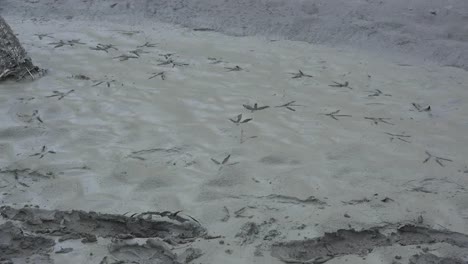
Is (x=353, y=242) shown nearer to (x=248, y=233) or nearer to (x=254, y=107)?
(x=248, y=233)

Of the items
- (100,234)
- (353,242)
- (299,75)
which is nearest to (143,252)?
(100,234)

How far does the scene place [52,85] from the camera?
396 cm

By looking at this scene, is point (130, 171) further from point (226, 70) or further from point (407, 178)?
point (226, 70)

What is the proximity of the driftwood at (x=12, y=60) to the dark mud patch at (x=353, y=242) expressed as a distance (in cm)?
258

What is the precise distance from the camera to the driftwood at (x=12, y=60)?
4012 millimetres

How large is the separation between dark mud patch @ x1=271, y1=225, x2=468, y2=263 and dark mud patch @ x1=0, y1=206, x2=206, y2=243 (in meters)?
0.39

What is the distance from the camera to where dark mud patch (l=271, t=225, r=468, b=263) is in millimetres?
2250

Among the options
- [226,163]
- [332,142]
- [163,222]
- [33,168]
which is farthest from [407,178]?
[33,168]

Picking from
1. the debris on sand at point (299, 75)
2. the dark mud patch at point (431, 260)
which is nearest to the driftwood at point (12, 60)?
the debris on sand at point (299, 75)

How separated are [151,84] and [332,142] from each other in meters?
1.46

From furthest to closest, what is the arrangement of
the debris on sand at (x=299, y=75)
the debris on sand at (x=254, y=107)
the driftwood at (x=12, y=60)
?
the debris on sand at (x=299, y=75) < the driftwood at (x=12, y=60) < the debris on sand at (x=254, y=107)

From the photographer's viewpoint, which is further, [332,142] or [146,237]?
[332,142]

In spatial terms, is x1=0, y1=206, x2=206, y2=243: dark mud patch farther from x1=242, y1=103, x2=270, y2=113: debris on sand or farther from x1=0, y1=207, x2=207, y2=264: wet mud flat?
x1=242, y1=103, x2=270, y2=113: debris on sand

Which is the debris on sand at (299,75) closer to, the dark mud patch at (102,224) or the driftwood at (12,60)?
the driftwood at (12,60)
